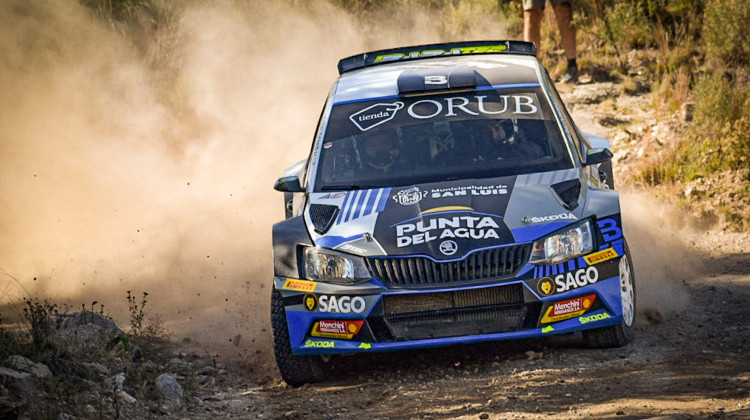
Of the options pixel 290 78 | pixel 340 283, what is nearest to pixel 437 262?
pixel 340 283

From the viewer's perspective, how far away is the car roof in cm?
732

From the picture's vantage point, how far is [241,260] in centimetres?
1096

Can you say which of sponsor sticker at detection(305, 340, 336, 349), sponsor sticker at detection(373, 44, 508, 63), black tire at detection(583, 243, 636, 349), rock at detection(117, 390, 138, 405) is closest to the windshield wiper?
sponsor sticker at detection(305, 340, 336, 349)

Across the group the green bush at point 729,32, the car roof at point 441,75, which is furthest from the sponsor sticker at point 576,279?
the green bush at point 729,32

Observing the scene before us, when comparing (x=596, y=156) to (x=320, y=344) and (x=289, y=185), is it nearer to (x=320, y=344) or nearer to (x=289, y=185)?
A: (x=289, y=185)

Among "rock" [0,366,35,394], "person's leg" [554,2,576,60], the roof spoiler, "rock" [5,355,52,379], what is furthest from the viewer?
"person's leg" [554,2,576,60]

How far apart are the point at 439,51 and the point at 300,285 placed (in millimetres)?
2809

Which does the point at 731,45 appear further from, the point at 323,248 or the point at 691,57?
the point at 323,248

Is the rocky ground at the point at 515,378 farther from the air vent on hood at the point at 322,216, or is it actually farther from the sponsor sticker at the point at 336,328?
the air vent on hood at the point at 322,216

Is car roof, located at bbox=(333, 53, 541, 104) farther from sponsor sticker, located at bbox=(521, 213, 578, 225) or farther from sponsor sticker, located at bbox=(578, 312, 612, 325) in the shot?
sponsor sticker, located at bbox=(578, 312, 612, 325)

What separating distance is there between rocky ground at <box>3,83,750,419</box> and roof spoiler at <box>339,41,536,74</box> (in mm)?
2029

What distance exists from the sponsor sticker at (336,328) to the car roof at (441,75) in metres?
1.89

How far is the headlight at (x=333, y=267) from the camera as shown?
603 centimetres

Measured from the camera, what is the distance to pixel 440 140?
6988mm
